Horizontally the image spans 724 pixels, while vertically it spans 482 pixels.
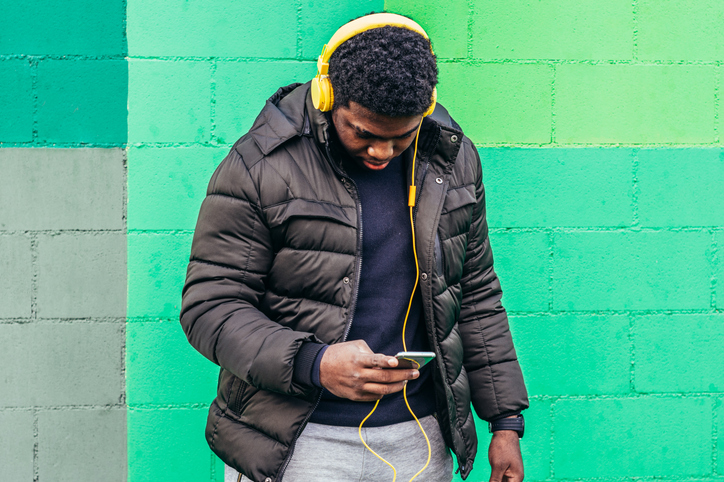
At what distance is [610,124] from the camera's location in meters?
2.52

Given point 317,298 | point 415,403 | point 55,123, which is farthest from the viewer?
point 55,123

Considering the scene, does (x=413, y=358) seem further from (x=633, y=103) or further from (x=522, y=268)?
(x=633, y=103)

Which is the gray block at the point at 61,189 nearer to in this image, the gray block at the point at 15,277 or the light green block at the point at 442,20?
the gray block at the point at 15,277

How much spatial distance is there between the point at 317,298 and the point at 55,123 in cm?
141

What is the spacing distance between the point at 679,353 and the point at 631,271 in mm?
388

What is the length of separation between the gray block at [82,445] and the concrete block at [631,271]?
69.4 inches

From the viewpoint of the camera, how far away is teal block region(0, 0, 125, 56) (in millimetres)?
2326

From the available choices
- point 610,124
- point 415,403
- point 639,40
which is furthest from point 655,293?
point 415,403

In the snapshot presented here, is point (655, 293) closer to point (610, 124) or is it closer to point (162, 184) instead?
point (610, 124)

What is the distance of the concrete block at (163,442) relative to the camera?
7.97 feet

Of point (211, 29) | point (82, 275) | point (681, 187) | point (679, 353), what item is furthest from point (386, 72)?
point (679, 353)

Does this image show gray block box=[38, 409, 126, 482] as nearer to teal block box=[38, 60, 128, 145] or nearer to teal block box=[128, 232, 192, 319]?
teal block box=[128, 232, 192, 319]

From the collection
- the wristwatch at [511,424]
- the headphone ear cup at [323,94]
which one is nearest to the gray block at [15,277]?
the headphone ear cup at [323,94]

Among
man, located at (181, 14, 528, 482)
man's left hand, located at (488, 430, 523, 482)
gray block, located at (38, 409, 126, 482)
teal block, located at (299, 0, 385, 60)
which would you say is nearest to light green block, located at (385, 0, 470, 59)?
teal block, located at (299, 0, 385, 60)
